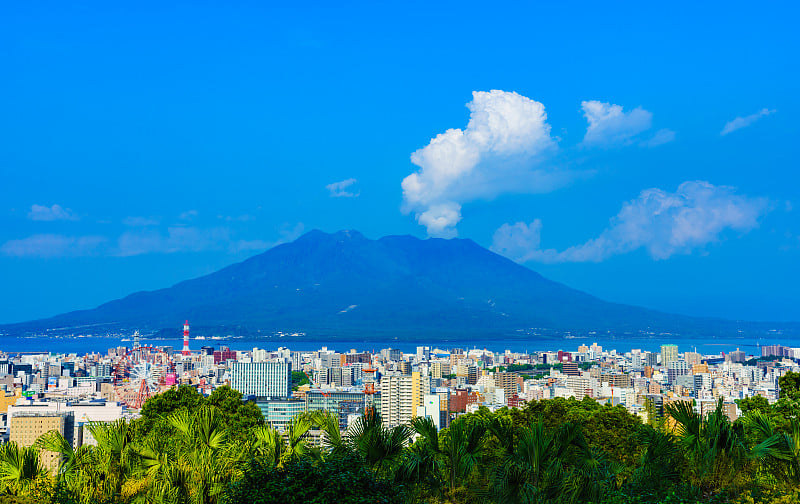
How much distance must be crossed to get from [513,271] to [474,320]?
25.5 m

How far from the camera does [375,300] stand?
123812mm

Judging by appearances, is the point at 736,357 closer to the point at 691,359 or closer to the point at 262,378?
the point at 691,359

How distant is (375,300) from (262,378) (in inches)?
2949

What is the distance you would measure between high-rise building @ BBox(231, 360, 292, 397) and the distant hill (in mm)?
55803

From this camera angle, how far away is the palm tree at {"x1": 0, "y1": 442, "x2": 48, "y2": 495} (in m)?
4.13

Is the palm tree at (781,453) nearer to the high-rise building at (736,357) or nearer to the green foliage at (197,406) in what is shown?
the green foliage at (197,406)

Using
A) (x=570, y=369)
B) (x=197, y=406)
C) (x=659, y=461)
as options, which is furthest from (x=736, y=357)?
(x=659, y=461)

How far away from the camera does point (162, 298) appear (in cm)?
13388

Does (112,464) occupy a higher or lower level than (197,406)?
lower

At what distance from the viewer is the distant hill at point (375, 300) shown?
114750 millimetres

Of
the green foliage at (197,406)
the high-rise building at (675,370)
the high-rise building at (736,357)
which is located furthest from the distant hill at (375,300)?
the green foliage at (197,406)

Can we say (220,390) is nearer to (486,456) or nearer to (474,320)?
(486,456)

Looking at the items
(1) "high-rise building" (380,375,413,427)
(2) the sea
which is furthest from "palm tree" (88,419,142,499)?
(2) the sea

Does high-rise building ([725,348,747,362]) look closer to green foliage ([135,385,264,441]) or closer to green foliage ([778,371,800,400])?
green foliage ([778,371,800,400])
